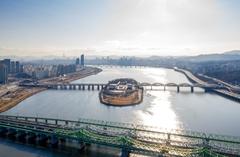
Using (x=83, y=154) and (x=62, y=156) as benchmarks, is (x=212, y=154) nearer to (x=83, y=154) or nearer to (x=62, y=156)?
(x=83, y=154)

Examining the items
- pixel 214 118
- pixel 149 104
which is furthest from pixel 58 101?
pixel 214 118

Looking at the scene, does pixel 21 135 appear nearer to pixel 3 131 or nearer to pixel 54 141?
pixel 3 131

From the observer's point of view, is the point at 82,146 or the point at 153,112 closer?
the point at 82,146

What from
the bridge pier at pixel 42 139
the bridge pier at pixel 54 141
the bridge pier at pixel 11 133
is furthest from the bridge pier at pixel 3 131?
the bridge pier at pixel 54 141

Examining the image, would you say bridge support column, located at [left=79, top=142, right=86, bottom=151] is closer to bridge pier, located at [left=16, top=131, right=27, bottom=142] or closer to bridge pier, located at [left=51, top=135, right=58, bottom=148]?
bridge pier, located at [left=51, top=135, right=58, bottom=148]

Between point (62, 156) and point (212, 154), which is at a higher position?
point (212, 154)

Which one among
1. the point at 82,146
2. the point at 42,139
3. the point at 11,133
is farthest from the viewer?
the point at 11,133

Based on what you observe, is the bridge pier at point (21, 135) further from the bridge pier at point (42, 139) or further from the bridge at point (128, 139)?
the bridge pier at point (42, 139)

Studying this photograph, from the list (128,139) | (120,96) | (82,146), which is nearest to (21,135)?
(82,146)

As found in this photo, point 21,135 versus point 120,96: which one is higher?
point 120,96
